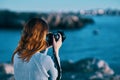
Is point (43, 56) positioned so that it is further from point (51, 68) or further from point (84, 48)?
point (84, 48)

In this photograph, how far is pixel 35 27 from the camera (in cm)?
275

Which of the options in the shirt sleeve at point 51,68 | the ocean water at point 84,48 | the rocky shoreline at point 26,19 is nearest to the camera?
the shirt sleeve at point 51,68

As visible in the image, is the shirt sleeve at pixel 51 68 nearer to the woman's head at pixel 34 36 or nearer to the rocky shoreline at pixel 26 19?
the woman's head at pixel 34 36

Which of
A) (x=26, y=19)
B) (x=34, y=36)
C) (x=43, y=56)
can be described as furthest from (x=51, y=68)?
(x=26, y=19)

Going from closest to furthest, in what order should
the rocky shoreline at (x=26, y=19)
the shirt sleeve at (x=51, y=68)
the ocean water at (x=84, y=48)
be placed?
1. the shirt sleeve at (x=51, y=68)
2. the ocean water at (x=84, y=48)
3. the rocky shoreline at (x=26, y=19)

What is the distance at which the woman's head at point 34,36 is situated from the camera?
274 centimetres

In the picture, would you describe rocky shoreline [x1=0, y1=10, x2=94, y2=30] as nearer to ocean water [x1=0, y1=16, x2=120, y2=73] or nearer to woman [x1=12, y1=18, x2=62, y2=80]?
ocean water [x1=0, y1=16, x2=120, y2=73]

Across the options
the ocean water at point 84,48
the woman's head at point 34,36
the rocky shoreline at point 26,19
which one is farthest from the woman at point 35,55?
the rocky shoreline at point 26,19

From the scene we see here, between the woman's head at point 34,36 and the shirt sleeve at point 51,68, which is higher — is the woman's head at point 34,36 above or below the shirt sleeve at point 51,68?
above

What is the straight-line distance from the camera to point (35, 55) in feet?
9.03

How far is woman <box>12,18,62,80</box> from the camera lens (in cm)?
272

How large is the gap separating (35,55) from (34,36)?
0.11m

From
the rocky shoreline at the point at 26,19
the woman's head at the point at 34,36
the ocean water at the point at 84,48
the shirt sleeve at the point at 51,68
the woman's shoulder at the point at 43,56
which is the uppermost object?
the woman's head at the point at 34,36

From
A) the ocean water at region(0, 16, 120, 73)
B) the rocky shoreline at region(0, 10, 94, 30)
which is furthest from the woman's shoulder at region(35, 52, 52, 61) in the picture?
the rocky shoreline at region(0, 10, 94, 30)
